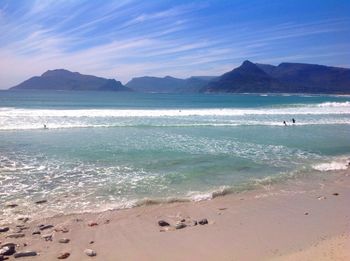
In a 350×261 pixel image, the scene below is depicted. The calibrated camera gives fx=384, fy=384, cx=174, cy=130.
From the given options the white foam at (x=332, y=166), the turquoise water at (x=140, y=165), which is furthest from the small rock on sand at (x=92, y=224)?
the white foam at (x=332, y=166)

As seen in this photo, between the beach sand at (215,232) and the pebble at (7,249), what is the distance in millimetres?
117

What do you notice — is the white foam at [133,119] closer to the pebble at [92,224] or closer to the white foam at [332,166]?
the white foam at [332,166]

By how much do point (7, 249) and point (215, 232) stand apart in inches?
160

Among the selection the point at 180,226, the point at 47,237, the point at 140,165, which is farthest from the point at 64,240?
the point at 140,165

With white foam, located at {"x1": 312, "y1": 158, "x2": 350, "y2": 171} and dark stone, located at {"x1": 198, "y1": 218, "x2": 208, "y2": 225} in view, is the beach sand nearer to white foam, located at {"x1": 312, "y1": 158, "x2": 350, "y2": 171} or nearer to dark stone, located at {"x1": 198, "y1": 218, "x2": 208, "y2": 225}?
dark stone, located at {"x1": 198, "y1": 218, "x2": 208, "y2": 225}

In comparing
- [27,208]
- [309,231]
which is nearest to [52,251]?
[27,208]

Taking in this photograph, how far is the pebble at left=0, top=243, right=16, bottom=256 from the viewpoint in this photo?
685cm

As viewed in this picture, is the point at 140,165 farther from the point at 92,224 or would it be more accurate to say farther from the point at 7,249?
the point at 7,249

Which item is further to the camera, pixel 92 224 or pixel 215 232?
pixel 92 224

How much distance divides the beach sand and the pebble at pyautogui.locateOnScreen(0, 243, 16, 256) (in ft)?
0.38

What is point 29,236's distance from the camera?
25.4 feet

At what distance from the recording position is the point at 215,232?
814 centimetres

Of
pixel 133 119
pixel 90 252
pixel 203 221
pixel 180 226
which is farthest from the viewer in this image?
pixel 133 119

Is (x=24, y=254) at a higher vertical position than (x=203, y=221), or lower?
higher
